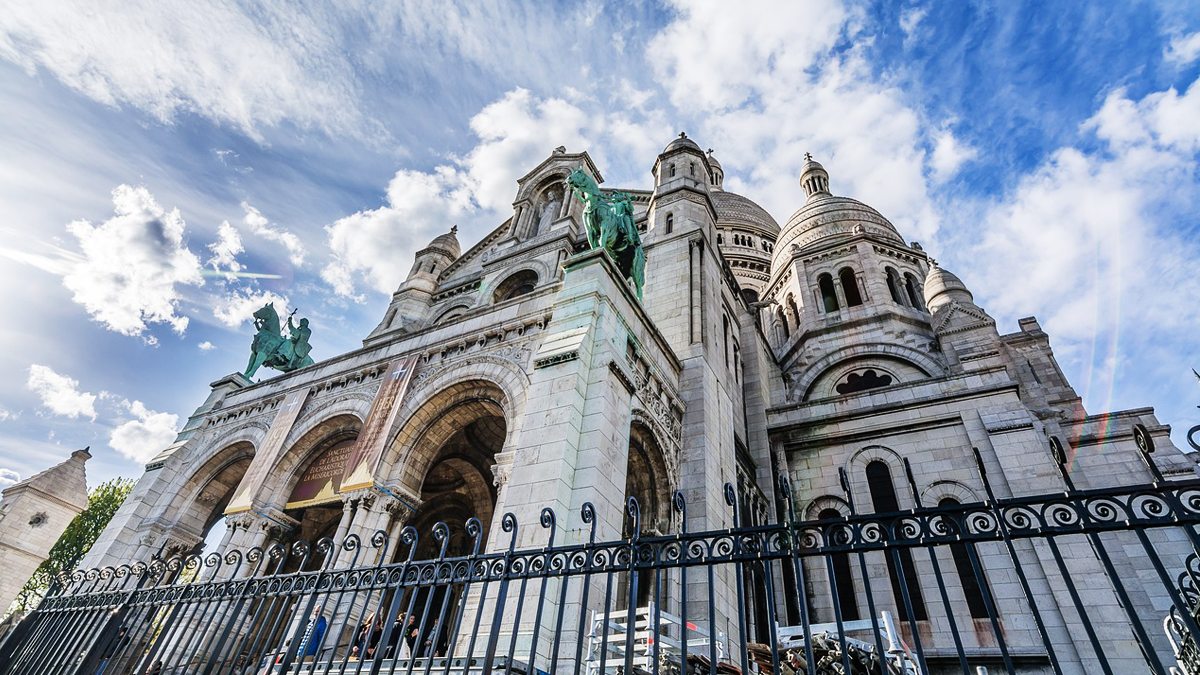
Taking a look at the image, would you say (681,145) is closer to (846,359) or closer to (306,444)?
(846,359)

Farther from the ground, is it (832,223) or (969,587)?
(832,223)

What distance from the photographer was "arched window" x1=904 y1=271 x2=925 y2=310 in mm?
22672

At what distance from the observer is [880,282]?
22.3m

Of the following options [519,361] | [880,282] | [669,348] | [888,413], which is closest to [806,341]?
[880,282]

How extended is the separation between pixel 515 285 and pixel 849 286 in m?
13.1

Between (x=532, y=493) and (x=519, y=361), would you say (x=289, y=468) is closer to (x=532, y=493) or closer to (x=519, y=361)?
(x=519, y=361)

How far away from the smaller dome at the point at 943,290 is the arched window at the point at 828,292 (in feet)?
11.0

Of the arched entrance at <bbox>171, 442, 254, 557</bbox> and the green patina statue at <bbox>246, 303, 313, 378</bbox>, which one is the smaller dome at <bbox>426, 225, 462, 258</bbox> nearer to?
the green patina statue at <bbox>246, 303, 313, 378</bbox>

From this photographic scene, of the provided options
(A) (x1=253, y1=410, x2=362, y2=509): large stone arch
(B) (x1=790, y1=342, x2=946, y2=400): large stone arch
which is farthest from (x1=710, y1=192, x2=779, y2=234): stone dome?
(A) (x1=253, y1=410, x2=362, y2=509): large stone arch

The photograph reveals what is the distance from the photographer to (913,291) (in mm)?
23125

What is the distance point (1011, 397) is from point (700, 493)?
8.87 m

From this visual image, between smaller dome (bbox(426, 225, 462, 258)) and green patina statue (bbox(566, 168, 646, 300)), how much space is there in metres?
14.9

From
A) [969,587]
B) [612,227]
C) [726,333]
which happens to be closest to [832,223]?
[726,333]

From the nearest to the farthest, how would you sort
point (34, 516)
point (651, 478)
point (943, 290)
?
point (651, 478)
point (34, 516)
point (943, 290)
